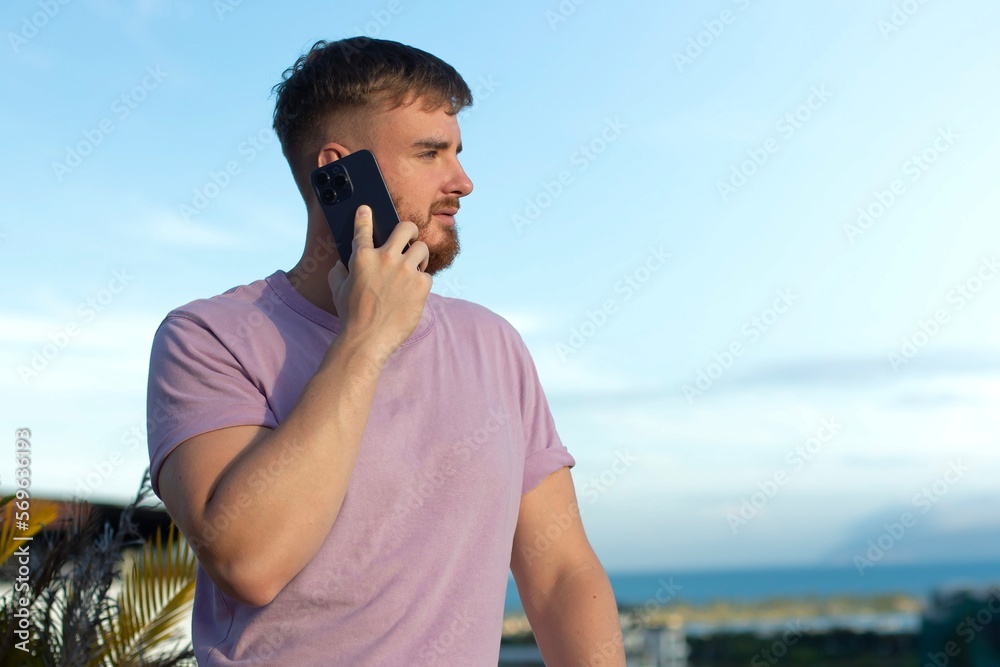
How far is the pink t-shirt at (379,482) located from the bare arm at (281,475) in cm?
3

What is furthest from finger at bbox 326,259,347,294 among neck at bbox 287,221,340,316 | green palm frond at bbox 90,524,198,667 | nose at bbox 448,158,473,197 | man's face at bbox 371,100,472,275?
green palm frond at bbox 90,524,198,667

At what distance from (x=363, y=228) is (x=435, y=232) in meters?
0.19

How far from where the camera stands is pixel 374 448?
188 centimetres

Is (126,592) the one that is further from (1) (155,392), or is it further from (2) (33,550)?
(1) (155,392)

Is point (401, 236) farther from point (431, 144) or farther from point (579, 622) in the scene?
point (579, 622)

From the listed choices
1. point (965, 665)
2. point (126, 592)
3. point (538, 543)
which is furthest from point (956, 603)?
point (538, 543)

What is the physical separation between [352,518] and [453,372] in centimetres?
42

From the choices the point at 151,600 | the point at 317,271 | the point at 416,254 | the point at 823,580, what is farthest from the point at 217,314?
the point at 823,580

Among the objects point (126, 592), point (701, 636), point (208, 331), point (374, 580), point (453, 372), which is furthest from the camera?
point (701, 636)

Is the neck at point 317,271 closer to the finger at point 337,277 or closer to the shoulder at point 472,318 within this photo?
the finger at point 337,277

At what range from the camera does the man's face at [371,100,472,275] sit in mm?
2189

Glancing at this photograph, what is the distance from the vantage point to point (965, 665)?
8.05 m

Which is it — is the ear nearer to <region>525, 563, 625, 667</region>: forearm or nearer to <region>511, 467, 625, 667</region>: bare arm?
<region>511, 467, 625, 667</region>: bare arm

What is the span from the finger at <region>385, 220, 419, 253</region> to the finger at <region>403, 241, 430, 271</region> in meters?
0.02
